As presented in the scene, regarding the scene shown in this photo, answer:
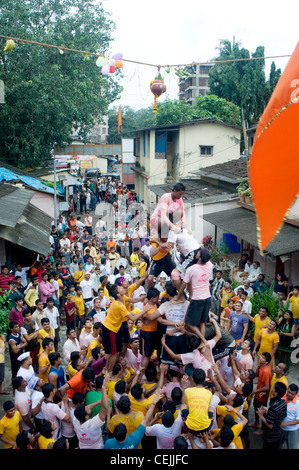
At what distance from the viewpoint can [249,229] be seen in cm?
1173

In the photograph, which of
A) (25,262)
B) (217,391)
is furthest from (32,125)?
(217,391)

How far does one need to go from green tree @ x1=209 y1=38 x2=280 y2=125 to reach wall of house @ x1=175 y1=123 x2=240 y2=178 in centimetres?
816

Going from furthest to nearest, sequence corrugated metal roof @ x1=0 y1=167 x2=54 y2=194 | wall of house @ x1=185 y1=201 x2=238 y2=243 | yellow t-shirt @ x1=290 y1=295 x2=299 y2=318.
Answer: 1. corrugated metal roof @ x1=0 y1=167 x2=54 y2=194
2. wall of house @ x1=185 y1=201 x2=238 y2=243
3. yellow t-shirt @ x1=290 y1=295 x2=299 y2=318

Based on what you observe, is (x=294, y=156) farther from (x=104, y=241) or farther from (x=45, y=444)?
(x=104, y=241)

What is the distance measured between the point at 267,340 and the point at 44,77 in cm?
1800

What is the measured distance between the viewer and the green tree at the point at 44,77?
21234 mm

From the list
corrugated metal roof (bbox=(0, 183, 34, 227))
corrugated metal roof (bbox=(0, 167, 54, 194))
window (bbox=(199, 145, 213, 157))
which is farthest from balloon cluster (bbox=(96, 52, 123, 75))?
window (bbox=(199, 145, 213, 157))

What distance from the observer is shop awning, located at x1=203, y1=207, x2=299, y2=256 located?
944 centimetres

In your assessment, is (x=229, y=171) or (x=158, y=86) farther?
(x=229, y=171)

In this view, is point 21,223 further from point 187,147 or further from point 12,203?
point 187,147

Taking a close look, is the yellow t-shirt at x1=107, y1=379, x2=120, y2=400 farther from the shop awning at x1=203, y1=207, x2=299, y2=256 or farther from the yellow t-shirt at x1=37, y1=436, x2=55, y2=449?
Result: the shop awning at x1=203, y1=207, x2=299, y2=256

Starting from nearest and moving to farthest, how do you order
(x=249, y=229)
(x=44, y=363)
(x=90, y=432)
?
(x=90, y=432), (x=44, y=363), (x=249, y=229)

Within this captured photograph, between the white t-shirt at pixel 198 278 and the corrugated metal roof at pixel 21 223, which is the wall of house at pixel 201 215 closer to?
the corrugated metal roof at pixel 21 223

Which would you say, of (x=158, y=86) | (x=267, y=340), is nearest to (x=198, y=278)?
(x=267, y=340)
